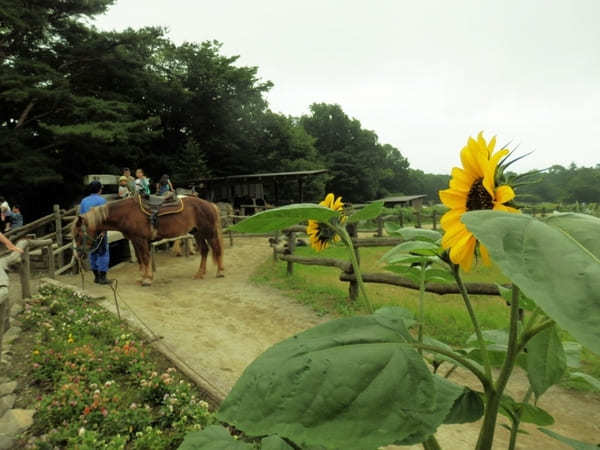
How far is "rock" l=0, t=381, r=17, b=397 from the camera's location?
342 cm

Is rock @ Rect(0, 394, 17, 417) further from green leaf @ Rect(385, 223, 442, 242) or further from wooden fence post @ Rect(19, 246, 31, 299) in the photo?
green leaf @ Rect(385, 223, 442, 242)

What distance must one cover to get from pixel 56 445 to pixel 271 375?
309 centimetres

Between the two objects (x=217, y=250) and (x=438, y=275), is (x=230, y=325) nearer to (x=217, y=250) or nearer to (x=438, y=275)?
(x=217, y=250)

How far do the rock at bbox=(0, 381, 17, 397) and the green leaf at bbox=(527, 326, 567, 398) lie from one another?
4214 millimetres

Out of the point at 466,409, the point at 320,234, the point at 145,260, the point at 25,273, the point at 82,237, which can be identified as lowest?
the point at 145,260

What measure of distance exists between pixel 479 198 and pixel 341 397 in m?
0.48

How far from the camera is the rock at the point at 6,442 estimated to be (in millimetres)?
2657

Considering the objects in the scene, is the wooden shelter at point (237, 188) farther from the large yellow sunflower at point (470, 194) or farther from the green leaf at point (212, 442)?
the large yellow sunflower at point (470, 194)

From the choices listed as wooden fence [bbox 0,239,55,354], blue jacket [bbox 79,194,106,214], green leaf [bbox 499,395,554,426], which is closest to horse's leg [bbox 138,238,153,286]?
blue jacket [bbox 79,194,106,214]

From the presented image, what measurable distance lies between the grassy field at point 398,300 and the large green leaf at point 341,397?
87.4 inches

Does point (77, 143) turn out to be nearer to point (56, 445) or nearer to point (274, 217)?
point (56, 445)

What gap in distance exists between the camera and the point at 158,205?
839 cm

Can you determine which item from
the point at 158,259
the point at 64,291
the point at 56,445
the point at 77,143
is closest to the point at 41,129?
the point at 77,143

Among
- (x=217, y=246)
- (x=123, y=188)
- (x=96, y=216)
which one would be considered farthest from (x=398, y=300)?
(x=123, y=188)
